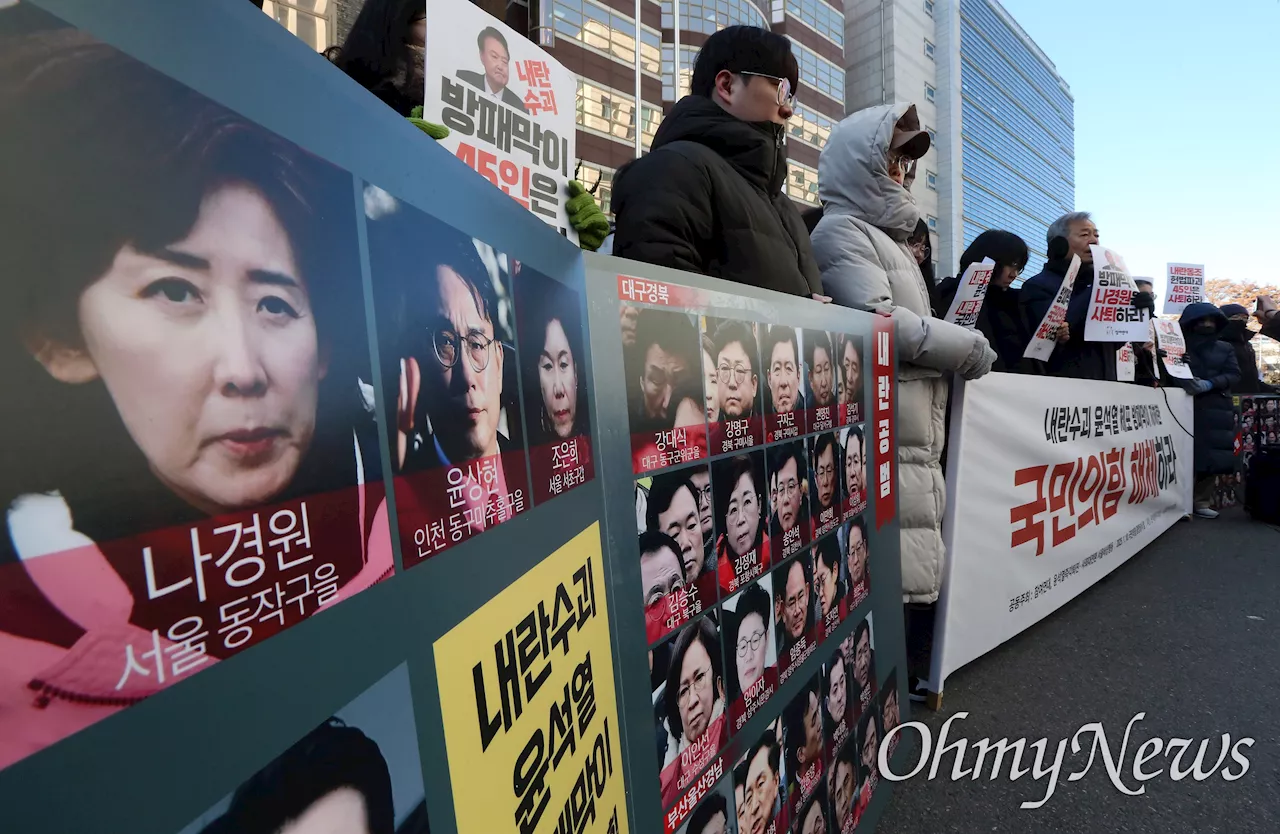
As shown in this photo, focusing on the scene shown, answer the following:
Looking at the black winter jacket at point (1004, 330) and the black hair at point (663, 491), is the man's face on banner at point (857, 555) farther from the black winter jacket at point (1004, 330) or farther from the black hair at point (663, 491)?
the black winter jacket at point (1004, 330)

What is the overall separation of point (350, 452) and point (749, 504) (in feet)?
3.02

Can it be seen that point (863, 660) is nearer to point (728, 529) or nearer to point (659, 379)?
point (728, 529)

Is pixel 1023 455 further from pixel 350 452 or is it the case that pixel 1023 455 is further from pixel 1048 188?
pixel 1048 188

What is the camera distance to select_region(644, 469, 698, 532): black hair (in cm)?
104

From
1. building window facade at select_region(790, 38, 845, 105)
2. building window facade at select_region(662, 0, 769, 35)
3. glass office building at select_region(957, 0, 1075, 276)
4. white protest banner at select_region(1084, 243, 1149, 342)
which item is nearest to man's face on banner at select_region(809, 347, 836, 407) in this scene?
white protest banner at select_region(1084, 243, 1149, 342)

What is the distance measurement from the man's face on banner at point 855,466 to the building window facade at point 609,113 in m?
21.1

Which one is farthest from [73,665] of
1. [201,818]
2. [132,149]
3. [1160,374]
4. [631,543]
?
[1160,374]

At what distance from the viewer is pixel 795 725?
1.44 metres

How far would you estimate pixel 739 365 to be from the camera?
1271 mm

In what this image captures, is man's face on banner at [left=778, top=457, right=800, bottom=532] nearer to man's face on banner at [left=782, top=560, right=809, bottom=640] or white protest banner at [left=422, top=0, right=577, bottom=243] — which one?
man's face on banner at [left=782, top=560, right=809, bottom=640]

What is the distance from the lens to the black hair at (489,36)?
1.19 m

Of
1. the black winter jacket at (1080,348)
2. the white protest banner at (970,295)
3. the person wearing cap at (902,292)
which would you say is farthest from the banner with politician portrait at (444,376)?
the black winter jacket at (1080,348)

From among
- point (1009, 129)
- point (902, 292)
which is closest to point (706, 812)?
point (902, 292)

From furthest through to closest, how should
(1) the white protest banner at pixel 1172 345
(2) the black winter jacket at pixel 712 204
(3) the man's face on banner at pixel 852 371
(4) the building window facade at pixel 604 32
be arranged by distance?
(4) the building window facade at pixel 604 32
(1) the white protest banner at pixel 1172 345
(3) the man's face on banner at pixel 852 371
(2) the black winter jacket at pixel 712 204
